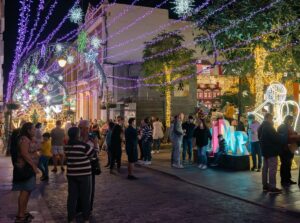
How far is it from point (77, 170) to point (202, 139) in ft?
23.4

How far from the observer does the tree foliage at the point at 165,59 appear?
24375 mm

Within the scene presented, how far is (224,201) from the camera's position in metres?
8.66

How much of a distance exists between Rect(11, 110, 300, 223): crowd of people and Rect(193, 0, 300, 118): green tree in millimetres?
2812

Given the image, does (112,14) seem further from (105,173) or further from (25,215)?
(25,215)

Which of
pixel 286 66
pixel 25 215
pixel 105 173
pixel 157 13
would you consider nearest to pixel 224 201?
pixel 25 215

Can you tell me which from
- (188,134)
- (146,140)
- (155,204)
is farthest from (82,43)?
(155,204)

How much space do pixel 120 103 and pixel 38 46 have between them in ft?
26.7

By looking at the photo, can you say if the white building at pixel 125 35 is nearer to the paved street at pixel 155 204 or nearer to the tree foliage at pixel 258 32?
the tree foliage at pixel 258 32

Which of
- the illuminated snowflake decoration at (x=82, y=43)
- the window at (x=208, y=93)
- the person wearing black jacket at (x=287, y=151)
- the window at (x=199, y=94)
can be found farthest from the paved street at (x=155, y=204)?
the window at (x=208, y=93)

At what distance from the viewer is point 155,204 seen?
331 inches

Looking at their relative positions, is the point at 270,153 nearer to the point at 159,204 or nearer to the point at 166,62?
the point at 159,204

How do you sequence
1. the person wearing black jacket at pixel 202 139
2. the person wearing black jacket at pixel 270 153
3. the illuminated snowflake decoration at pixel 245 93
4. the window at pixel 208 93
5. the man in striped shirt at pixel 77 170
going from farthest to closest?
1. the window at pixel 208 93
2. the illuminated snowflake decoration at pixel 245 93
3. the person wearing black jacket at pixel 202 139
4. the person wearing black jacket at pixel 270 153
5. the man in striped shirt at pixel 77 170

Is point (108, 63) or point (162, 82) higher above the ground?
point (108, 63)

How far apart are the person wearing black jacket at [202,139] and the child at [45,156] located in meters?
4.54
